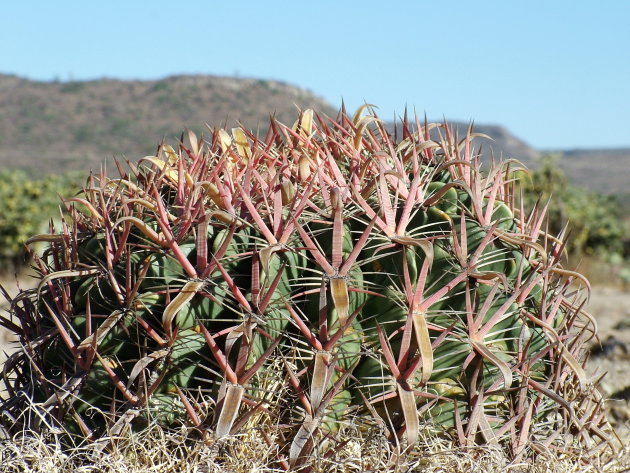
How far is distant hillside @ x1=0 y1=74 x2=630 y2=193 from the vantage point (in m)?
53.5

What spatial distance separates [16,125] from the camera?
61.1 metres

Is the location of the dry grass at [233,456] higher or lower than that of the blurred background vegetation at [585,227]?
higher

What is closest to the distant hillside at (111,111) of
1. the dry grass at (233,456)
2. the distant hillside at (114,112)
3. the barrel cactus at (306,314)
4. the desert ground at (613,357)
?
the distant hillside at (114,112)

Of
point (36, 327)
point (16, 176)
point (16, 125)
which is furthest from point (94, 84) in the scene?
point (36, 327)

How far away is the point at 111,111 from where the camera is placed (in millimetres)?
65188

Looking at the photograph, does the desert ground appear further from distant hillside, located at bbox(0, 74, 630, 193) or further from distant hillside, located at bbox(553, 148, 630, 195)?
distant hillside, located at bbox(553, 148, 630, 195)

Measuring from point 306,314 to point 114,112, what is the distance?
65485 millimetres

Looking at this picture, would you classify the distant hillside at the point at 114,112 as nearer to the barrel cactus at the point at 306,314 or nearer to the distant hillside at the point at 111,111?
the distant hillside at the point at 111,111

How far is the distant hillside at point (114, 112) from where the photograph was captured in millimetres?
53531

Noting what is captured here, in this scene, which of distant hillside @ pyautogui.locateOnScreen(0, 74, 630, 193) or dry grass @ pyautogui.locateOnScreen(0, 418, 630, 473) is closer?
dry grass @ pyautogui.locateOnScreen(0, 418, 630, 473)

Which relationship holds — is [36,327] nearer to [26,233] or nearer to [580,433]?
[580,433]

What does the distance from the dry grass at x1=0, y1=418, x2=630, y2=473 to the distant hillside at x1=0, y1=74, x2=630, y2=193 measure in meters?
46.9

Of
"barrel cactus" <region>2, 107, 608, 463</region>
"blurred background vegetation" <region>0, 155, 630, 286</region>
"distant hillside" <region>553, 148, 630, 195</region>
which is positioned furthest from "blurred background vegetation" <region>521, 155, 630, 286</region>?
"distant hillside" <region>553, 148, 630, 195</region>

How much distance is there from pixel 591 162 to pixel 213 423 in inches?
4271
